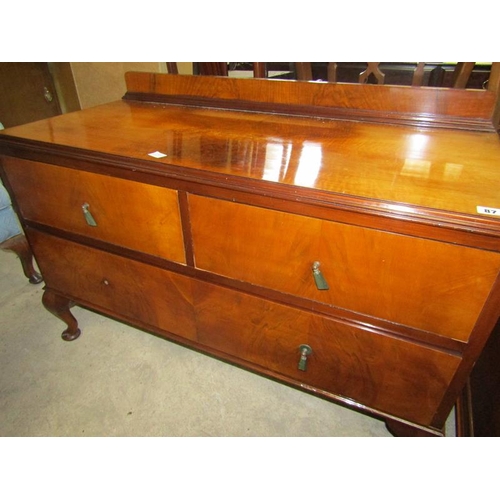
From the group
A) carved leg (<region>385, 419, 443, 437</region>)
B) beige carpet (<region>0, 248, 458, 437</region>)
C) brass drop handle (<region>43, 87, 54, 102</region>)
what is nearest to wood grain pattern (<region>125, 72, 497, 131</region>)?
carved leg (<region>385, 419, 443, 437</region>)

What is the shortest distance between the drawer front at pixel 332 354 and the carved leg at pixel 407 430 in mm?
23

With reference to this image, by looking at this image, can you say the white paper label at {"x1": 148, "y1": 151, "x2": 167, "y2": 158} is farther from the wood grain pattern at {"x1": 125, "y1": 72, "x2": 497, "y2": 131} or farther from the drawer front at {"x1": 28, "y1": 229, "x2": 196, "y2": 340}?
the wood grain pattern at {"x1": 125, "y1": 72, "x2": 497, "y2": 131}

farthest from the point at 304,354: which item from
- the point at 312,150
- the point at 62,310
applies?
the point at 62,310

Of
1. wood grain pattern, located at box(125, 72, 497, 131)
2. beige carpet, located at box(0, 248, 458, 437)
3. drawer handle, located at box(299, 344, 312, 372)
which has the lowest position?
beige carpet, located at box(0, 248, 458, 437)

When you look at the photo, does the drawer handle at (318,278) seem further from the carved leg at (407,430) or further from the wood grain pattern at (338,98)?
the wood grain pattern at (338,98)

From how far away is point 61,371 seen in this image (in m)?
1.32

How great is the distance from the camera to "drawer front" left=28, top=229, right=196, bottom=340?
99 centimetres

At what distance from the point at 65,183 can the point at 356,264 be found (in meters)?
0.79

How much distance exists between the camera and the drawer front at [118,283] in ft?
3.24

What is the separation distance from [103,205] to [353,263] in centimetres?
66

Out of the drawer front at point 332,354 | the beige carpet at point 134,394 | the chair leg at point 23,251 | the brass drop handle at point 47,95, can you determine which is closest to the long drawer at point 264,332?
the drawer front at point 332,354

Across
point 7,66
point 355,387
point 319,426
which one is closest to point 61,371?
point 319,426

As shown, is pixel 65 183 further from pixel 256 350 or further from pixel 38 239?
pixel 256 350

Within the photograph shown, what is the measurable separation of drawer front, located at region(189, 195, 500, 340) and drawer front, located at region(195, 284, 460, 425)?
73 millimetres
